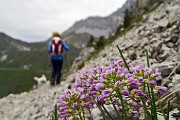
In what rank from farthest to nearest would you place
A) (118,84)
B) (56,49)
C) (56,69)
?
1. (56,69)
2. (56,49)
3. (118,84)

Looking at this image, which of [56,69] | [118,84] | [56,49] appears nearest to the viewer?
[118,84]

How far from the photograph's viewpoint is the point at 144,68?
2670 mm

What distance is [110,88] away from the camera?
249 cm

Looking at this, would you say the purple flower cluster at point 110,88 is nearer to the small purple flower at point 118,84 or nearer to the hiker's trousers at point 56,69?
the small purple flower at point 118,84

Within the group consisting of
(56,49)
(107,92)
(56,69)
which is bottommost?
(107,92)

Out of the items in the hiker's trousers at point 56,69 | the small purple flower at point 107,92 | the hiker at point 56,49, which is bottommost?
the small purple flower at point 107,92

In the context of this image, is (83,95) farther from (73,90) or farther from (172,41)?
(172,41)

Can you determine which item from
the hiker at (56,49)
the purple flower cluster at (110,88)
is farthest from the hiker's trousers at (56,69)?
the purple flower cluster at (110,88)

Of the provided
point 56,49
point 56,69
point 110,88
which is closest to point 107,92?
point 110,88

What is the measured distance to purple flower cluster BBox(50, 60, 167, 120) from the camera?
2.54 metres

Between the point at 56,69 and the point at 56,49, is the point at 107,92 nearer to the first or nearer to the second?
the point at 56,49

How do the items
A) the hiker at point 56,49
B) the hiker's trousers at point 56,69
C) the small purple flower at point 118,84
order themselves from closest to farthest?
the small purple flower at point 118,84 → the hiker at point 56,49 → the hiker's trousers at point 56,69

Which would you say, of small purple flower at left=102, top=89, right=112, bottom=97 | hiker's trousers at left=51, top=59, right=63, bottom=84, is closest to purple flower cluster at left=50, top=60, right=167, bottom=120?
small purple flower at left=102, top=89, right=112, bottom=97

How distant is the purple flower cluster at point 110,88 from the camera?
8.32ft
